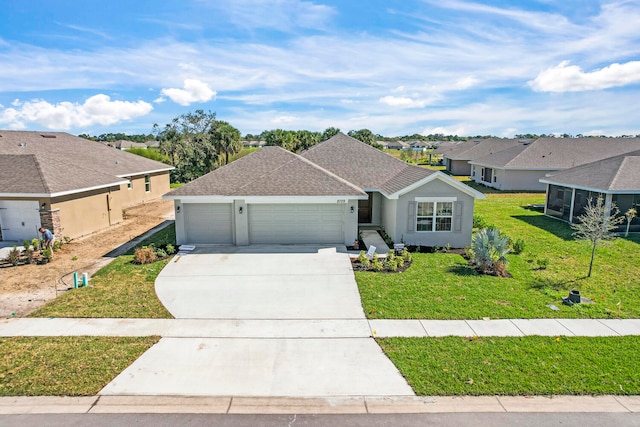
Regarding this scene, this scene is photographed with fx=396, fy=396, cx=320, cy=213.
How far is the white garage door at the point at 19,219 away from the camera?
57.2 ft

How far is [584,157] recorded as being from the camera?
37250 millimetres

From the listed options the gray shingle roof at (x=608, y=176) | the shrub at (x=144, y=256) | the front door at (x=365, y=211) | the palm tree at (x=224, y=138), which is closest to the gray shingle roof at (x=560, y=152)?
the gray shingle roof at (x=608, y=176)

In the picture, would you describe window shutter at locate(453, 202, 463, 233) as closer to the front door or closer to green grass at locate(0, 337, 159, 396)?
the front door

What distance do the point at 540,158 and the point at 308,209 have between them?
1137 inches

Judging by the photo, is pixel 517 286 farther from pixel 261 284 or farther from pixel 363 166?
pixel 363 166

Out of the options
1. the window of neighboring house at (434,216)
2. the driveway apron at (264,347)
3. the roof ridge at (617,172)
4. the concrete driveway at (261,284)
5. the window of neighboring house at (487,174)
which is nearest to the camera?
the driveway apron at (264,347)

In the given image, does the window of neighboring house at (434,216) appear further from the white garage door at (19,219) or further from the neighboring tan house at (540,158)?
the neighboring tan house at (540,158)

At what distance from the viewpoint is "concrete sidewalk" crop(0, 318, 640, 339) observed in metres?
9.38

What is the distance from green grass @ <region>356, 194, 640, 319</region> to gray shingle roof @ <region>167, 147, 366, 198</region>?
4.77 metres

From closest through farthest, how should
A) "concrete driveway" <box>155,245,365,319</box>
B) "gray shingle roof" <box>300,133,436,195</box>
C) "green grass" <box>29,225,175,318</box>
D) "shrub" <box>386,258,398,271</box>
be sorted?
"green grass" <box>29,225,175,318</box> < "concrete driveway" <box>155,245,365,319</box> < "shrub" <box>386,258,398,271</box> < "gray shingle roof" <box>300,133,436,195</box>

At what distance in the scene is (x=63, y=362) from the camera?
8.10 m

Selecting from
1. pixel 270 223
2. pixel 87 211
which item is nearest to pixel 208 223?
pixel 270 223

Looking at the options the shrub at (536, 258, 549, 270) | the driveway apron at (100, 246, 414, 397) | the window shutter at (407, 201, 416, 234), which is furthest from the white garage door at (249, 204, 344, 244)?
the shrub at (536, 258, 549, 270)

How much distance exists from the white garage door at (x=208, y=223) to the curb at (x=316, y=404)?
10.4 meters
